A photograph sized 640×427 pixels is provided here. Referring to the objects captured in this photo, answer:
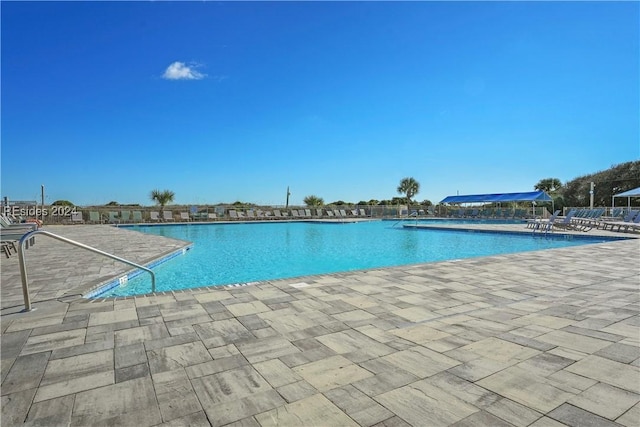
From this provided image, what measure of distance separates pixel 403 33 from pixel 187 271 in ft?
30.3

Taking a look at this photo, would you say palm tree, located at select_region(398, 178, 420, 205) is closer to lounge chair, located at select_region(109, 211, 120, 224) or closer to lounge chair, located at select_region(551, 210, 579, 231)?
lounge chair, located at select_region(551, 210, 579, 231)

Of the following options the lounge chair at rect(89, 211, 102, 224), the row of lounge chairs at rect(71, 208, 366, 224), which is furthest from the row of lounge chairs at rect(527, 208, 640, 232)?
the lounge chair at rect(89, 211, 102, 224)

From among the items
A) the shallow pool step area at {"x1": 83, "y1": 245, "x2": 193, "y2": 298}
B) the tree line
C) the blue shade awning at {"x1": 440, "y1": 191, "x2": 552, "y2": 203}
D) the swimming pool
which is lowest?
the swimming pool

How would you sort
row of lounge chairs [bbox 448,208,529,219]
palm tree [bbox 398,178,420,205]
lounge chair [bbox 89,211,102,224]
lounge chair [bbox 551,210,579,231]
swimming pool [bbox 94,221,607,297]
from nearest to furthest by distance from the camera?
swimming pool [bbox 94,221,607,297] → lounge chair [bbox 551,210,579,231] → lounge chair [bbox 89,211,102,224] → row of lounge chairs [bbox 448,208,529,219] → palm tree [bbox 398,178,420,205]

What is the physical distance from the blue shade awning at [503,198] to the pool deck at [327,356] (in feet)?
60.0

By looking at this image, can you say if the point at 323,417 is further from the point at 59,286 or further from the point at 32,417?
the point at 59,286

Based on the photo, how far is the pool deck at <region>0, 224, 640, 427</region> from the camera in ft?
4.75

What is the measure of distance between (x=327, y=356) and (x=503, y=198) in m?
23.6

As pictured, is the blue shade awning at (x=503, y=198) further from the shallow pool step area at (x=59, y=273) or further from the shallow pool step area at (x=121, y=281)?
the shallow pool step area at (x=59, y=273)

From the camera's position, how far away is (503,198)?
72.6 ft

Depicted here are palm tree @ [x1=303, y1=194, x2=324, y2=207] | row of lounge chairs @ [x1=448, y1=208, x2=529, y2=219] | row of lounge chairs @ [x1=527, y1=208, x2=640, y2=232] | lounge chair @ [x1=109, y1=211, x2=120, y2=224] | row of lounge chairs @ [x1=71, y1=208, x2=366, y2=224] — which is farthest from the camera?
palm tree @ [x1=303, y1=194, x2=324, y2=207]

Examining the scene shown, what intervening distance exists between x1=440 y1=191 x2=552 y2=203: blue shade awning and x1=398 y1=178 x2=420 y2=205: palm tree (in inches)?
209

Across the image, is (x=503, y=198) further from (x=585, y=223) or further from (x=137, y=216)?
(x=137, y=216)

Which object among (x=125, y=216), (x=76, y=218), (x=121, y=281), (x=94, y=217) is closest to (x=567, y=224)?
(x=121, y=281)
